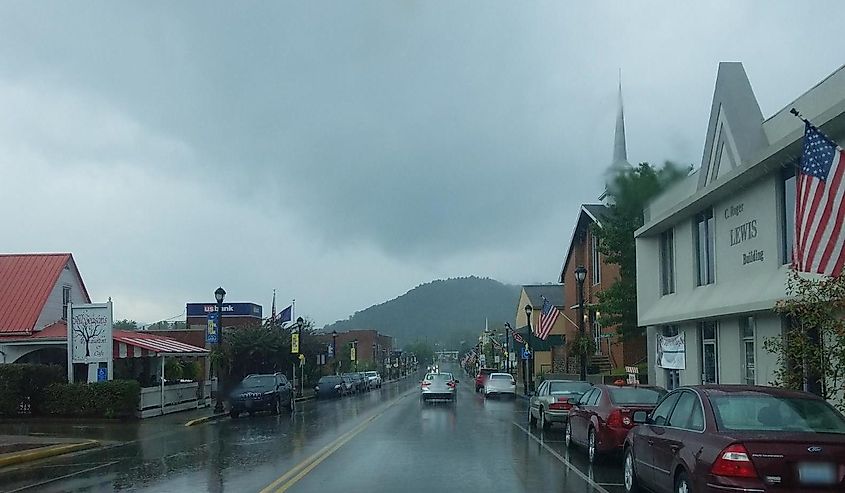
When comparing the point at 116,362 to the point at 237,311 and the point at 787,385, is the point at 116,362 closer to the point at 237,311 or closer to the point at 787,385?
the point at 787,385

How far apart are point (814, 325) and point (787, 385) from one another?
1.51 metres

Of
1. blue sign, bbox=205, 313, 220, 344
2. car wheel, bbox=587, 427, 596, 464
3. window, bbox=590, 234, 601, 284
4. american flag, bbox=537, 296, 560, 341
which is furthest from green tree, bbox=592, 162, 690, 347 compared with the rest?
car wheel, bbox=587, 427, 596, 464

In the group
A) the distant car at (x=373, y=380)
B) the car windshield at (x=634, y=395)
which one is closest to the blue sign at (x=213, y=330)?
the car windshield at (x=634, y=395)

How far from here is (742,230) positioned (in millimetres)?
21344

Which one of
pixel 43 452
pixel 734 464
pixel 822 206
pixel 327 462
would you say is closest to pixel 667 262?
pixel 327 462

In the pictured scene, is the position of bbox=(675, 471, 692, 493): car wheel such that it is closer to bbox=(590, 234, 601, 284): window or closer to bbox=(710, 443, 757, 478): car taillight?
bbox=(710, 443, 757, 478): car taillight

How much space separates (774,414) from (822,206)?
3.99 m

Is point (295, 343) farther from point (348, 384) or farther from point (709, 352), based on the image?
point (709, 352)

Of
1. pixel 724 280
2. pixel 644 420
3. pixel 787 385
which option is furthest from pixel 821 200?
pixel 724 280

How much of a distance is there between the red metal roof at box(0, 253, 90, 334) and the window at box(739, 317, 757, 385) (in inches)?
1060

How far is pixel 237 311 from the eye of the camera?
72.7 meters

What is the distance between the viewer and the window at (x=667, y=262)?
2839 cm

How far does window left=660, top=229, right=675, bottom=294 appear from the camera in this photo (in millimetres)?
28391

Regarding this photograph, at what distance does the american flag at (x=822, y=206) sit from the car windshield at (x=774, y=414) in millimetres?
3049
